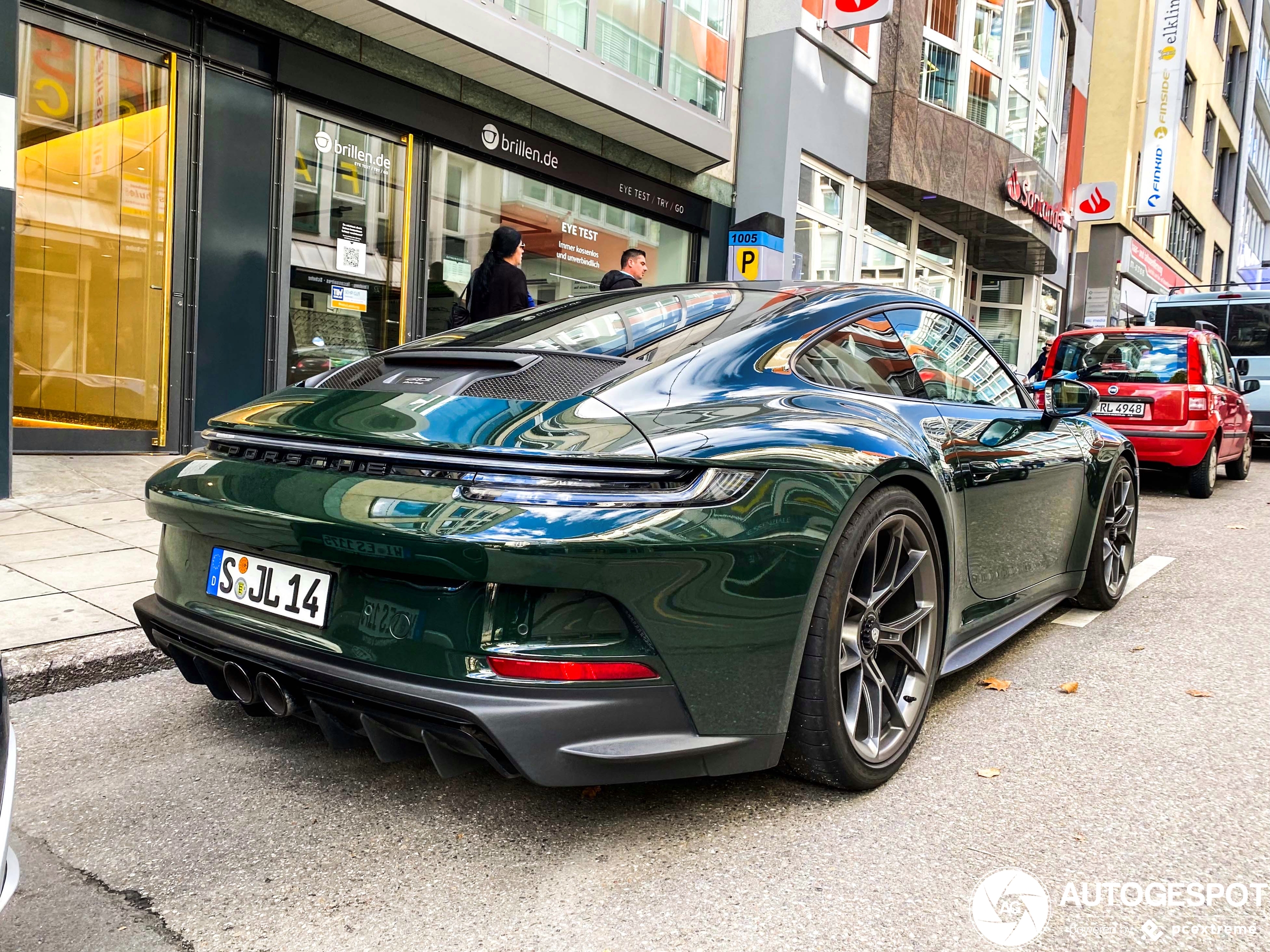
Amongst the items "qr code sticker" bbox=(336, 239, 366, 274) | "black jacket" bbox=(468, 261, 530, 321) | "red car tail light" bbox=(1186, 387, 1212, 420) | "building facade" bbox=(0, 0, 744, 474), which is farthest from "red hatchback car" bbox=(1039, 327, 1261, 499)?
"qr code sticker" bbox=(336, 239, 366, 274)

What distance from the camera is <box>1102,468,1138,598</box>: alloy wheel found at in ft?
14.6

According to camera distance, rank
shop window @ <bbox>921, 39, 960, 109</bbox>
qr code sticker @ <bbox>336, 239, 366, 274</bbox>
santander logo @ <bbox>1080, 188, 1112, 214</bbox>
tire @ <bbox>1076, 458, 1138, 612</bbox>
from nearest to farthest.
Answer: tire @ <bbox>1076, 458, 1138, 612</bbox> < qr code sticker @ <bbox>336, 239, 366, 274</bbox> < shop window @ <bbox>921, 39, 960, 109</bbox> < santander logo @ <bbox>1080, 188, 1112, 214</bbox>

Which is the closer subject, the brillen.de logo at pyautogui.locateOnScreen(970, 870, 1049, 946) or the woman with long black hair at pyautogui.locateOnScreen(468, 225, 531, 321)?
the brillen.de logo at pyautogui.locateOnScreen(970, 870, 1049, 946)

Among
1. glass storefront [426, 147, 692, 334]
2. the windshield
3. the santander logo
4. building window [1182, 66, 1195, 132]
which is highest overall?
building window [1182, 66, 1195, 132]

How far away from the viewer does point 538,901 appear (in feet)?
6.52

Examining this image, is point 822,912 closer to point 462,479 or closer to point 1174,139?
point 462,479

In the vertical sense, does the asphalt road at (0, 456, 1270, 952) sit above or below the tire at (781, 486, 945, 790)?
below

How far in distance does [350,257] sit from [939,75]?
10.2 metres

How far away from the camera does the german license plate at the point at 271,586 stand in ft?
6.88

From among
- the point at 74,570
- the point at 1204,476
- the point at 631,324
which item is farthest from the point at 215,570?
the point at 1204,476

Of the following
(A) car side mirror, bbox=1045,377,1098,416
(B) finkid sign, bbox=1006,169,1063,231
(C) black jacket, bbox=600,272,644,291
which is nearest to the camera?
(A) car side mirror, bbox=1045,377,1098,416

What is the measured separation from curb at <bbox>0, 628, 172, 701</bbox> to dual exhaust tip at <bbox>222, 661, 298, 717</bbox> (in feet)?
4.07

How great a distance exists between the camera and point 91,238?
7059mm

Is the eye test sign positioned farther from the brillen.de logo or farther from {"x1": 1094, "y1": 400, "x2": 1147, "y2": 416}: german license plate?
the brillen.de logo
